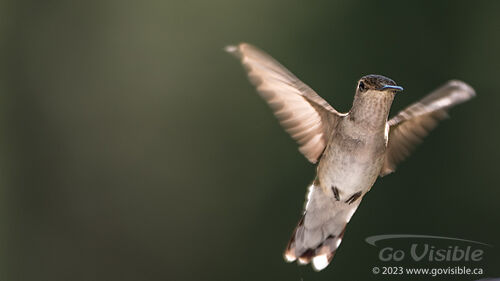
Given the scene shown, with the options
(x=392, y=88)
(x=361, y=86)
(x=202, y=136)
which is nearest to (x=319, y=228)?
(x=361, y=86)

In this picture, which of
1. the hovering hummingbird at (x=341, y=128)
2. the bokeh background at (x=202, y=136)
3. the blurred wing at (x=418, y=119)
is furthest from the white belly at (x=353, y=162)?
the bokeh background at (x=202, y=136)

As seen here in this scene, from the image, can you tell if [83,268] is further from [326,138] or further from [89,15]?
[326,138]

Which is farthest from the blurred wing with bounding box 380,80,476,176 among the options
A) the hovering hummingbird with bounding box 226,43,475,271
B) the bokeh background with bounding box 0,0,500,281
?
the bokeh background with bounding box 0,0,500,281

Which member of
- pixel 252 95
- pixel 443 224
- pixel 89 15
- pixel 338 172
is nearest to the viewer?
pixel 338 172

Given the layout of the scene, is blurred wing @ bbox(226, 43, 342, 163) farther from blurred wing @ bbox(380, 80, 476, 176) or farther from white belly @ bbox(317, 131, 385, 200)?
blurred wing @ bbox(380, 80, 476, 176)

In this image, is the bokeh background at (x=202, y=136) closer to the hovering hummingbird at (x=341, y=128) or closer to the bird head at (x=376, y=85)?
the hovering hummingbird at (x=341, y=128)

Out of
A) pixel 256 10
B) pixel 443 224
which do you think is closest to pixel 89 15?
pixel 256 10
